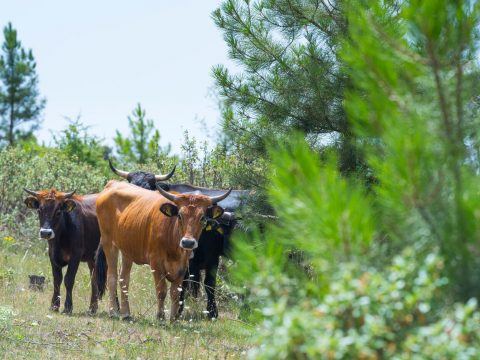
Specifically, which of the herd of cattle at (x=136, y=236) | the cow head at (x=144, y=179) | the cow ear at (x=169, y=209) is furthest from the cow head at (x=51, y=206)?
the cow ear at (x=169, y=209)

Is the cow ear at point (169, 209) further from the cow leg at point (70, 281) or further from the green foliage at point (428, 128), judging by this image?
the green foliage at point (428, 128)

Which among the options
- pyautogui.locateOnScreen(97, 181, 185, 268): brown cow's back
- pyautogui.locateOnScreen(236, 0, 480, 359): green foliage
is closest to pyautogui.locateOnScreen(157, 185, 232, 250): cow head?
pyautogui.locateOnScreen(97, 181, 185, 268): brown cow's back

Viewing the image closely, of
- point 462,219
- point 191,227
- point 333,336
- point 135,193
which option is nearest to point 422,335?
point 333,336

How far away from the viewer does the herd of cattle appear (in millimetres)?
10727

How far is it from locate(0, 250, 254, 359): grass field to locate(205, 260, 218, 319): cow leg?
249 mm

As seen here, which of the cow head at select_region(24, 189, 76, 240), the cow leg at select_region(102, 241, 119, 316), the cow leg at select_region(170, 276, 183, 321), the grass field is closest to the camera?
the grass field

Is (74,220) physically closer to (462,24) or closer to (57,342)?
(57,342)

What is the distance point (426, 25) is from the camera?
3.50m

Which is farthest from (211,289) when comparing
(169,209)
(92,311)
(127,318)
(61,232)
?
(61,232)

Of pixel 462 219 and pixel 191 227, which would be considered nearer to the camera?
pixel 462 219

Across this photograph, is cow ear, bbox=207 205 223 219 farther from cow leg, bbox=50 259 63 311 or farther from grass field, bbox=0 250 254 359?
cow leg, bbox=50 259 63 311

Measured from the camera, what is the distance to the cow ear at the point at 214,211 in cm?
1065

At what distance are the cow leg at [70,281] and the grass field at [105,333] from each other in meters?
0.15

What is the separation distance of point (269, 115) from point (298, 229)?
5.13m
